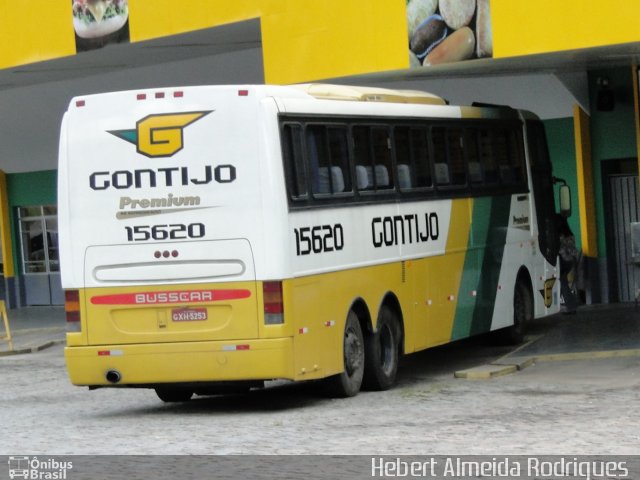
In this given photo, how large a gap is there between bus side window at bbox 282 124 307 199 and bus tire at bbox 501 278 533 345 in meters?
6.27

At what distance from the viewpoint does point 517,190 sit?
788 inches

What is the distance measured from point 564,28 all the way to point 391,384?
562 cm

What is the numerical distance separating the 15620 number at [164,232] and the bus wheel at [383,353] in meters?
2.59

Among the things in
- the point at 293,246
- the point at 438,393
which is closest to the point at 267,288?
the point at 293,246

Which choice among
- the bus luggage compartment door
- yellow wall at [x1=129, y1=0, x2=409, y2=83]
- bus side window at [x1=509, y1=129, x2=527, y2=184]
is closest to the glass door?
yellow wall at [x1=129, y1=0, x2=409, y2=83]

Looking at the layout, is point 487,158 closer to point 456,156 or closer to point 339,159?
point 456,156

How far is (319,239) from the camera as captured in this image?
14641 millimetres

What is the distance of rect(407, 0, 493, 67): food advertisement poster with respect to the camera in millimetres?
20061

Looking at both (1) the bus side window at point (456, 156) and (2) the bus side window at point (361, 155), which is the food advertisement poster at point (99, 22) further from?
(2) the bus side window at point (361, 155)

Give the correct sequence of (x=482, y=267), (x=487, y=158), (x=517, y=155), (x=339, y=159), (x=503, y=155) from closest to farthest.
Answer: (x=339, y=159) < (x=482, y=267) < (x=487, y=158) < (x=503, y=155) < (x=517, y=155)

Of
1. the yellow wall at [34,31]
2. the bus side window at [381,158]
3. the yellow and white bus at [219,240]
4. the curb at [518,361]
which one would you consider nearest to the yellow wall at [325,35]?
the yellow wall at [34,31]

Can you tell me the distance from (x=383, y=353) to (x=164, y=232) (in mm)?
3153

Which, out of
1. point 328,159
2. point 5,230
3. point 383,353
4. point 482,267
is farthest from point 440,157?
point 5,230

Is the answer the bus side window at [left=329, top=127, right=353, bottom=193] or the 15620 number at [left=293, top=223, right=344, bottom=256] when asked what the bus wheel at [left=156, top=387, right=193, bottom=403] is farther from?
the bus side window at [left=329, top=127, right=353, bottom=193]
